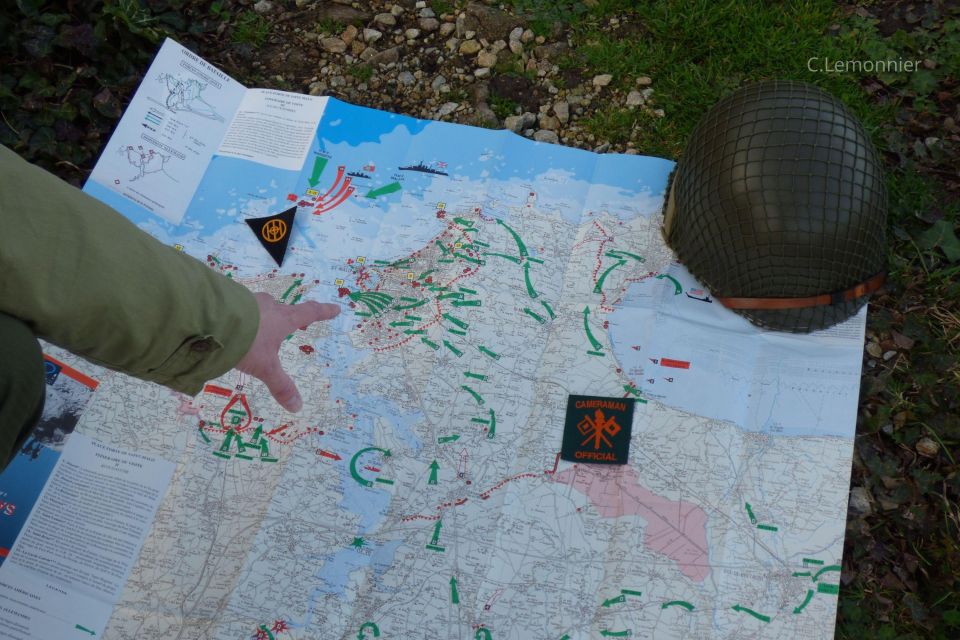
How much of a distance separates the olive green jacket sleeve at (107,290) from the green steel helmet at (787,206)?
4.37 ft

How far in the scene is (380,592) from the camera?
6.73 feet

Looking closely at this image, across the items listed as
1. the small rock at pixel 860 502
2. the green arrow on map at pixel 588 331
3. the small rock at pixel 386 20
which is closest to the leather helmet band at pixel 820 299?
the green arrow on map at pixel 588 331

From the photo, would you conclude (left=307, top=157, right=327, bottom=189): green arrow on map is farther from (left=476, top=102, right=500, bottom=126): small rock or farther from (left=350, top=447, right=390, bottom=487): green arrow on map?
(left=350, top=447, right=390, bottom=487): green arrow on map

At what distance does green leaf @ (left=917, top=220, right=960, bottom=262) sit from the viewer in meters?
2.35

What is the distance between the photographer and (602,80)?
2.84 m

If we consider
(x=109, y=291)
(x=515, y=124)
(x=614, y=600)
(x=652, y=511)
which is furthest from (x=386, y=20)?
(x=614, y=600)

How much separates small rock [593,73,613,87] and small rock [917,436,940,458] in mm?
1663

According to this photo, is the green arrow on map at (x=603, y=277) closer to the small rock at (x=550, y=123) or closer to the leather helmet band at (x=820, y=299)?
the leather helmet band at (x=820, y=299)

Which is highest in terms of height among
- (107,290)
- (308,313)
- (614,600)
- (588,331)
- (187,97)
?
(187,97)

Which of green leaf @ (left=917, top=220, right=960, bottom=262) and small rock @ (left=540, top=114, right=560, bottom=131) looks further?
small rock @ (left=540, top=114, right=560, bottom=131)

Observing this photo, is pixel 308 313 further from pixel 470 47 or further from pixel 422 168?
pixel 470 47

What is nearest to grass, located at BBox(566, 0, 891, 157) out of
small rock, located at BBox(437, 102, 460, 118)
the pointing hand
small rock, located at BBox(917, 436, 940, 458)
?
small rock, located at BBox(437, 102, 460, 118)

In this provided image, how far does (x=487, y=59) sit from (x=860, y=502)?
6.82 feet

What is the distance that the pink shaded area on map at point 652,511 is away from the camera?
2008 millimetres
